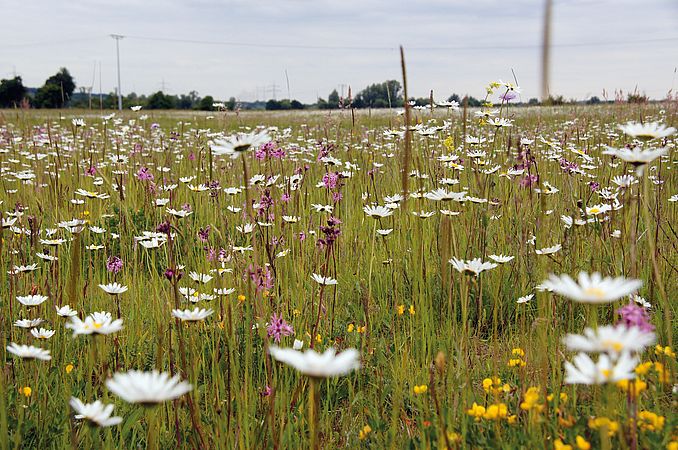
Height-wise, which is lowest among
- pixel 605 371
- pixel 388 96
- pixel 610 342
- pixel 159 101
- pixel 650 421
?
pixel 650 421

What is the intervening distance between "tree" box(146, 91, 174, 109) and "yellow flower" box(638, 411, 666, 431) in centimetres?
4189

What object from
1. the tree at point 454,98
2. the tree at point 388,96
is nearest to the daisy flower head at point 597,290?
the tree at point 388,96

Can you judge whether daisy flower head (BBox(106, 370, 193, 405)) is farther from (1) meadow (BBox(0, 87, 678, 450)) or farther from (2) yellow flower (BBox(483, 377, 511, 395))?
(2) yellow flower (BBox(483, 377, 511, 395))

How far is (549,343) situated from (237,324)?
1.08 meters

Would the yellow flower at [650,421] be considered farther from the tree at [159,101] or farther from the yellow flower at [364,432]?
the tree at [159,101]

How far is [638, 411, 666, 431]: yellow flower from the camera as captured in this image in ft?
3.80

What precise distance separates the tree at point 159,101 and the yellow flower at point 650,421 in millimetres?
41888

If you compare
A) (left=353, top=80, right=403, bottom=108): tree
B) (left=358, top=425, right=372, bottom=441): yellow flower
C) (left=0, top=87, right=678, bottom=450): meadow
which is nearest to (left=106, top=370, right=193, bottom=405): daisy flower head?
(left=0, top=87, right=678, bottom=450): meadow

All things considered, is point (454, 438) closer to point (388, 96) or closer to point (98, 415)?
point (98, 415)

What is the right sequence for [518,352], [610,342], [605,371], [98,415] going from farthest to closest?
[518,352] → [98,415] → [605,371] → [610,342]

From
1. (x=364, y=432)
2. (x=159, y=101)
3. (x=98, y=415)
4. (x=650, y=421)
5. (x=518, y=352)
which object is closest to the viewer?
(x=98, y=415)

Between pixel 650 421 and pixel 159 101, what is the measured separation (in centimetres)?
4406

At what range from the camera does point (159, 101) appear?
42.0 metres

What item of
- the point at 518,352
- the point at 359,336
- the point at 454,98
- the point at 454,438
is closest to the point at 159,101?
the point at 454,98
